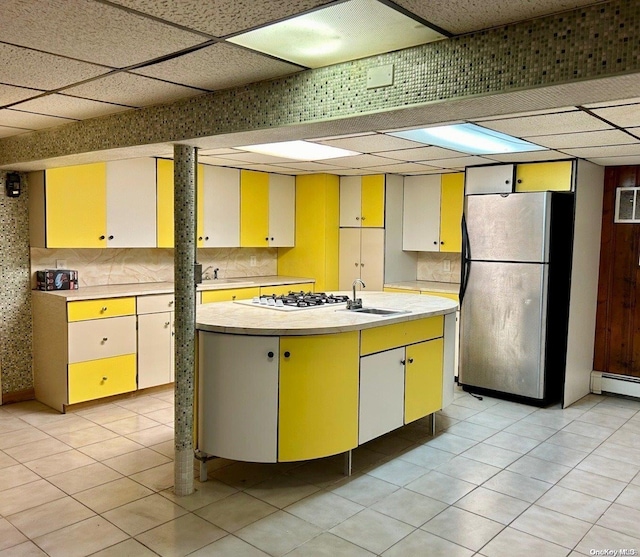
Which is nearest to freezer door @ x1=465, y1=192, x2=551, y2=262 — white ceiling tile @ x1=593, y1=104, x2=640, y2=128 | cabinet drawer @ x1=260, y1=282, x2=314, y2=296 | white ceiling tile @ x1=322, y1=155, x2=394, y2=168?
white ceiling tile @ x1=322, y1=155, x2=394, y2=168

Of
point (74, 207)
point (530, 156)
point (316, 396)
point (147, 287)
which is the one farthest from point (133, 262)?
point (530, 156)

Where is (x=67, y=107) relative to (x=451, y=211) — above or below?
above

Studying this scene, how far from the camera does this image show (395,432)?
169 inches

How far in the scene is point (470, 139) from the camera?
4062mm

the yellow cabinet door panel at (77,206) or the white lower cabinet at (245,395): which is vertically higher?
the yellow cabinet door panel at (77,206)

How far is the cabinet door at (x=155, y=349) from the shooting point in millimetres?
5047

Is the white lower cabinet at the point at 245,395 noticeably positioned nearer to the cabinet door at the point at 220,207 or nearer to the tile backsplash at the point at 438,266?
the cabinet door at the point at 220,207

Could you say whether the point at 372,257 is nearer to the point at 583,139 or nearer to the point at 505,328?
the point at 505,328

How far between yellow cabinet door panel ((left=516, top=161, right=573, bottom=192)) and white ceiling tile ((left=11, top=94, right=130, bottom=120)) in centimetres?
340

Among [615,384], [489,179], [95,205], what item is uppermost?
[489,179]

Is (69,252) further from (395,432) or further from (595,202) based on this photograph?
(595,202)

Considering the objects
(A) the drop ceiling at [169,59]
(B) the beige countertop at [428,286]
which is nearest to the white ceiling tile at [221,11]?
(A) the drop ceiling at [169,59]

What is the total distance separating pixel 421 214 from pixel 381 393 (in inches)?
122

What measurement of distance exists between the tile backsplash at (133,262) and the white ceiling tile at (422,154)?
7.85 ft
